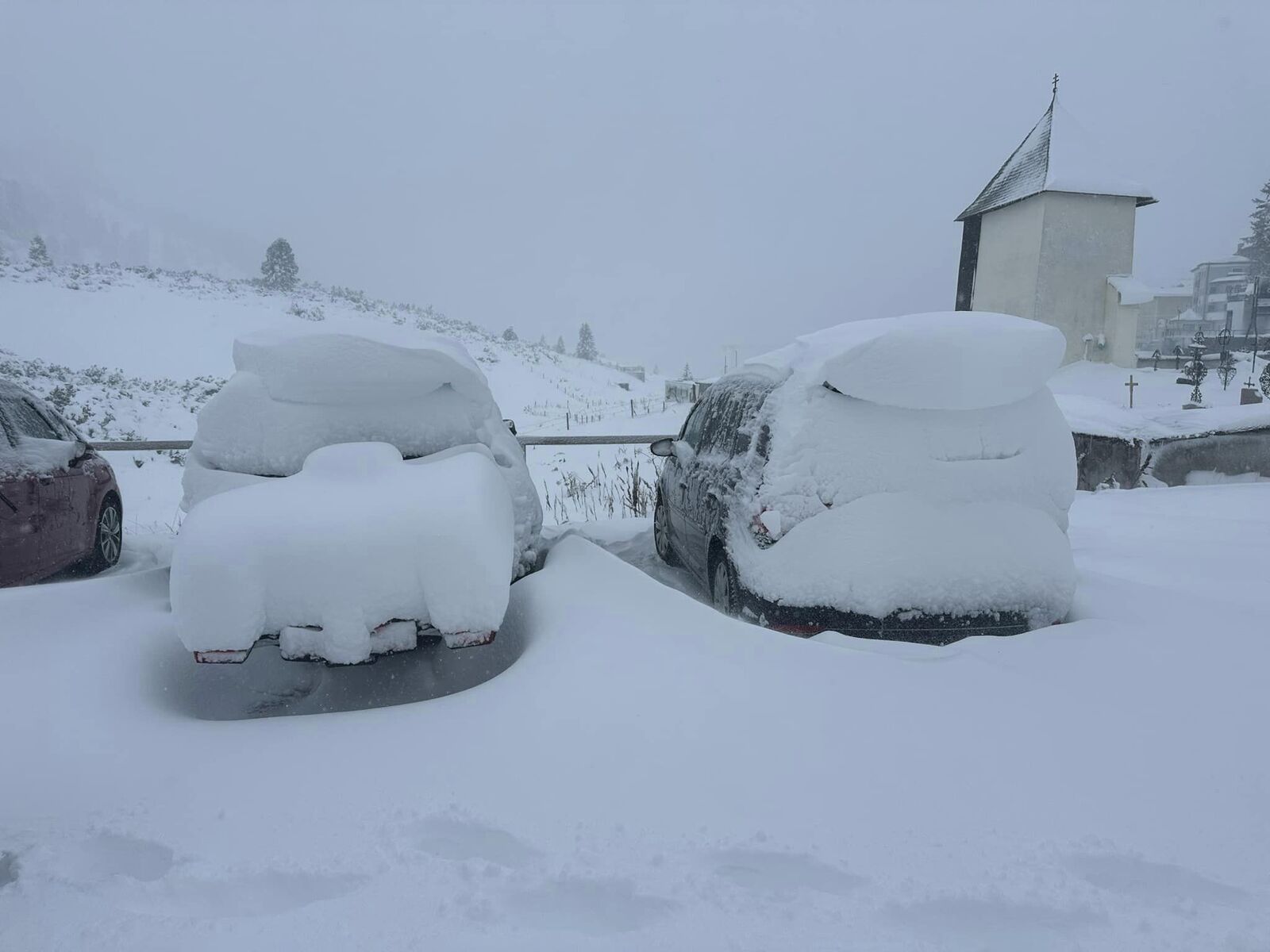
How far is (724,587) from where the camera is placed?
13.1ft

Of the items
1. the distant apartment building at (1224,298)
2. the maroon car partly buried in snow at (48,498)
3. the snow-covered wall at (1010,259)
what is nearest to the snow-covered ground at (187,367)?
the maroon car partly buried in snow at (48,498)

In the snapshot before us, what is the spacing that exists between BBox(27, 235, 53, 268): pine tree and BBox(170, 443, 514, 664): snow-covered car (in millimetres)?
49977

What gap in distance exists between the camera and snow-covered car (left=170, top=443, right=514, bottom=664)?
9.18 ft

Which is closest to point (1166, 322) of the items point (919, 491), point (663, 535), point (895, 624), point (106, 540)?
point (663, 535)

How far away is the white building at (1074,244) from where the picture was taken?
26078mm

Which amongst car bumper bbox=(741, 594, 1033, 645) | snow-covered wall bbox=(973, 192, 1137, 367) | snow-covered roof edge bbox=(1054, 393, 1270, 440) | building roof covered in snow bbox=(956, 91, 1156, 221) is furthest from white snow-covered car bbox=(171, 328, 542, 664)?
building roof covered in snow bbox=(956, 91, 1156, 221)

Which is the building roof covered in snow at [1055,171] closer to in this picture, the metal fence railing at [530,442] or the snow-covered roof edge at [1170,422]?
the snow-covered roof edge at [1170,422]

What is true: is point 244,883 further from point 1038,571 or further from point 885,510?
point 1038,571

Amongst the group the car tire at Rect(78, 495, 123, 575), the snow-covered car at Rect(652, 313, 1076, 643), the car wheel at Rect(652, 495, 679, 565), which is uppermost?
the snow-covered car at Rect(652, 313, 1076, 643)

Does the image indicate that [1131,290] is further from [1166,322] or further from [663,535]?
[1166,322]

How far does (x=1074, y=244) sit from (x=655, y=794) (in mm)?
29816

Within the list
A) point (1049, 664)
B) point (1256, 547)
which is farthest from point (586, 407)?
point (1049, 664)

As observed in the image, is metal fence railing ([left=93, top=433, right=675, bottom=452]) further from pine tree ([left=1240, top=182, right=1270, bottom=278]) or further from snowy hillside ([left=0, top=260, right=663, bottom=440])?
pine tree ([left=1240, top=182, right=1270, bottom=278])

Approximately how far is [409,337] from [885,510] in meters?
2.84
